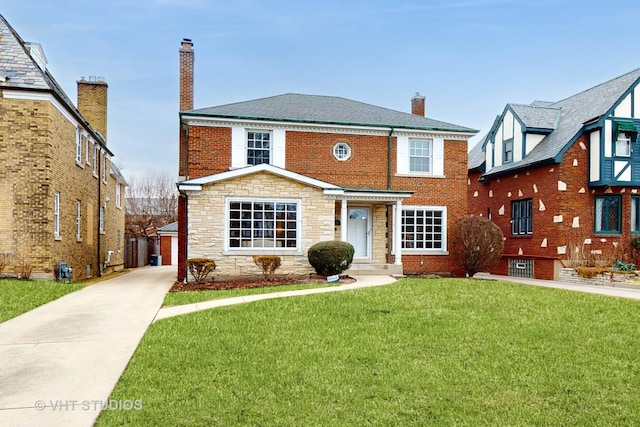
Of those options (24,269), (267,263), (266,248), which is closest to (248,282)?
(267,263)

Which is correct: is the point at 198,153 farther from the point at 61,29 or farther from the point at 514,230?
the point at 514,230

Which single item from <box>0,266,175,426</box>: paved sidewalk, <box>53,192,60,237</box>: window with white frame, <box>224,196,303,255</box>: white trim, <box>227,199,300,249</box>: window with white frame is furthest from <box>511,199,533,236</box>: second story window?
<box>53,192,60,237</box>: window with white frame

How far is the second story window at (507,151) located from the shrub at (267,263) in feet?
43.0

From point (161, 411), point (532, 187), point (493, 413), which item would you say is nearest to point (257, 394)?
point (161, 411)

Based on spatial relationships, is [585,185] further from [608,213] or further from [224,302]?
[224,302]

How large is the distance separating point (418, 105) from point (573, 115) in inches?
267

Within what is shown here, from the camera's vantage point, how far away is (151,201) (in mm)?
51281

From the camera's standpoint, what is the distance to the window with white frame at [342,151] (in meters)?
19.0

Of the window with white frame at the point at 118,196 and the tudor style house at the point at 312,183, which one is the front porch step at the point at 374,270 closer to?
the tudor style house at the point at 312,183

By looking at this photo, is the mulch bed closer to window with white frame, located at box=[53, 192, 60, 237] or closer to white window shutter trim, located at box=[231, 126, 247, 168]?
window with white frame, located at box=[53, 192, 60, 237]

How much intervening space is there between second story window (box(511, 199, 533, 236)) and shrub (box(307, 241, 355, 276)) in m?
9.51

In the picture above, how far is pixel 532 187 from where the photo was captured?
2069 cm

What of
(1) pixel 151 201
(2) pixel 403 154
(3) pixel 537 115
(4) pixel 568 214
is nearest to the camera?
(4) pixel 568 214

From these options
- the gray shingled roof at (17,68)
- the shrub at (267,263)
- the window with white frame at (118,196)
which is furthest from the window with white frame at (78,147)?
the window with white frame at (118,196)
